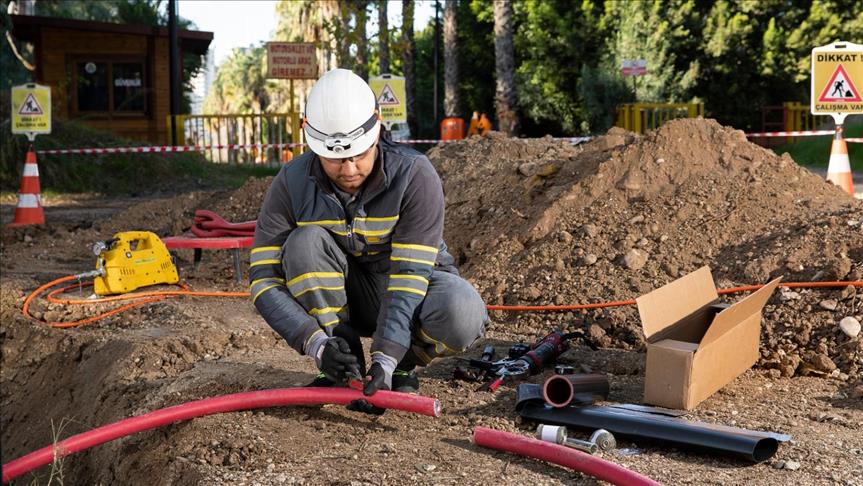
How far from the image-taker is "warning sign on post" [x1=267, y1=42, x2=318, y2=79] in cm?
1756

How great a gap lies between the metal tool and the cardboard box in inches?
20.3

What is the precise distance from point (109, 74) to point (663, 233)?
62.1ft

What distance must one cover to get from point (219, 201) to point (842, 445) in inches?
342

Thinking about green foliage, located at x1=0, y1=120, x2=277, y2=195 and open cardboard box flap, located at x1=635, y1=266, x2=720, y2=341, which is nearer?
open cardboard box flap, located at x1=635, y1=266, x2=720, y2=341

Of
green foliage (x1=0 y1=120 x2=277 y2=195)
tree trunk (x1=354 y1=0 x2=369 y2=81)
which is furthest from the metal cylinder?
tree trunk (x1=354 y1=0 x2=369 y2=81)

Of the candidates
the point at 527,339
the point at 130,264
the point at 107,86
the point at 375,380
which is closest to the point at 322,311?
the point at 375,380

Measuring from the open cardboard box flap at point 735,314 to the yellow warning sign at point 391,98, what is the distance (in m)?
9.81

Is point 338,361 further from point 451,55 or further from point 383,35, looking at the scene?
point 451,55

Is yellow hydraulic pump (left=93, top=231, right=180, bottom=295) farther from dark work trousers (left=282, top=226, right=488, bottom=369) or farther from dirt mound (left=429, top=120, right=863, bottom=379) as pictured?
dark work trousers (left=282, top=226, right=488, bottom=369)

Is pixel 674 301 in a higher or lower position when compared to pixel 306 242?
lower

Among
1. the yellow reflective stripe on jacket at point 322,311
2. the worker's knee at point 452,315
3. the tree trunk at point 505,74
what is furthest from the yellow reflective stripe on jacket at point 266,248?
the tree trunk at point 505,74

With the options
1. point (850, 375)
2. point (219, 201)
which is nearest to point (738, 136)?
point (850, 375)

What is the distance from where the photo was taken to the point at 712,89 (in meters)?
24.7

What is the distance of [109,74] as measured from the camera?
23078 millimetres
